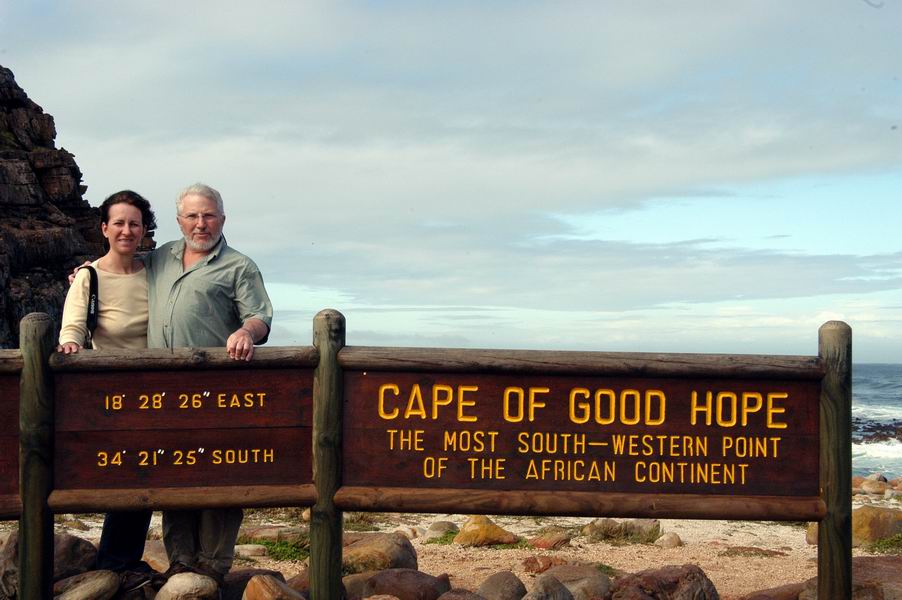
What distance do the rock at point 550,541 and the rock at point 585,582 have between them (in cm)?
265

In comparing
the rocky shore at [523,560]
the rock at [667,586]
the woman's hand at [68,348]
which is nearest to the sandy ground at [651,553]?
the rocky shore at [523,560]

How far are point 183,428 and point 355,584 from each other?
1984 mm

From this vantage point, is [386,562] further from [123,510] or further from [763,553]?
[763,553]

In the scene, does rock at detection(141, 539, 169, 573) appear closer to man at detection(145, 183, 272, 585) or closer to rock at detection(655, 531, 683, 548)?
man at detection(145, 183, 272, 585)

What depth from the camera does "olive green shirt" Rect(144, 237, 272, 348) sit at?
5.82 m

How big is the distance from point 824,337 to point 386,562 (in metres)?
4.04

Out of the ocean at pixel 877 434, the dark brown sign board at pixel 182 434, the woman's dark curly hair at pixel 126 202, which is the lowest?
the ocean at pixel 877 434

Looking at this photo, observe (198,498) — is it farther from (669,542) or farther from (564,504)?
(669,542)

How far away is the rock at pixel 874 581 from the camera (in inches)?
255

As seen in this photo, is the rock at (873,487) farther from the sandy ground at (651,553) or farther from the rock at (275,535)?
the rock at (275,535)

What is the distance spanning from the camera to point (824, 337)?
580 centimetres

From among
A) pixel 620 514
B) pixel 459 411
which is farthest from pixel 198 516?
pixel 620 514

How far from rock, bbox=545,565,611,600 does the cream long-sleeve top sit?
345cm

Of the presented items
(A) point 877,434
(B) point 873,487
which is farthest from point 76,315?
(A) point 877,434
